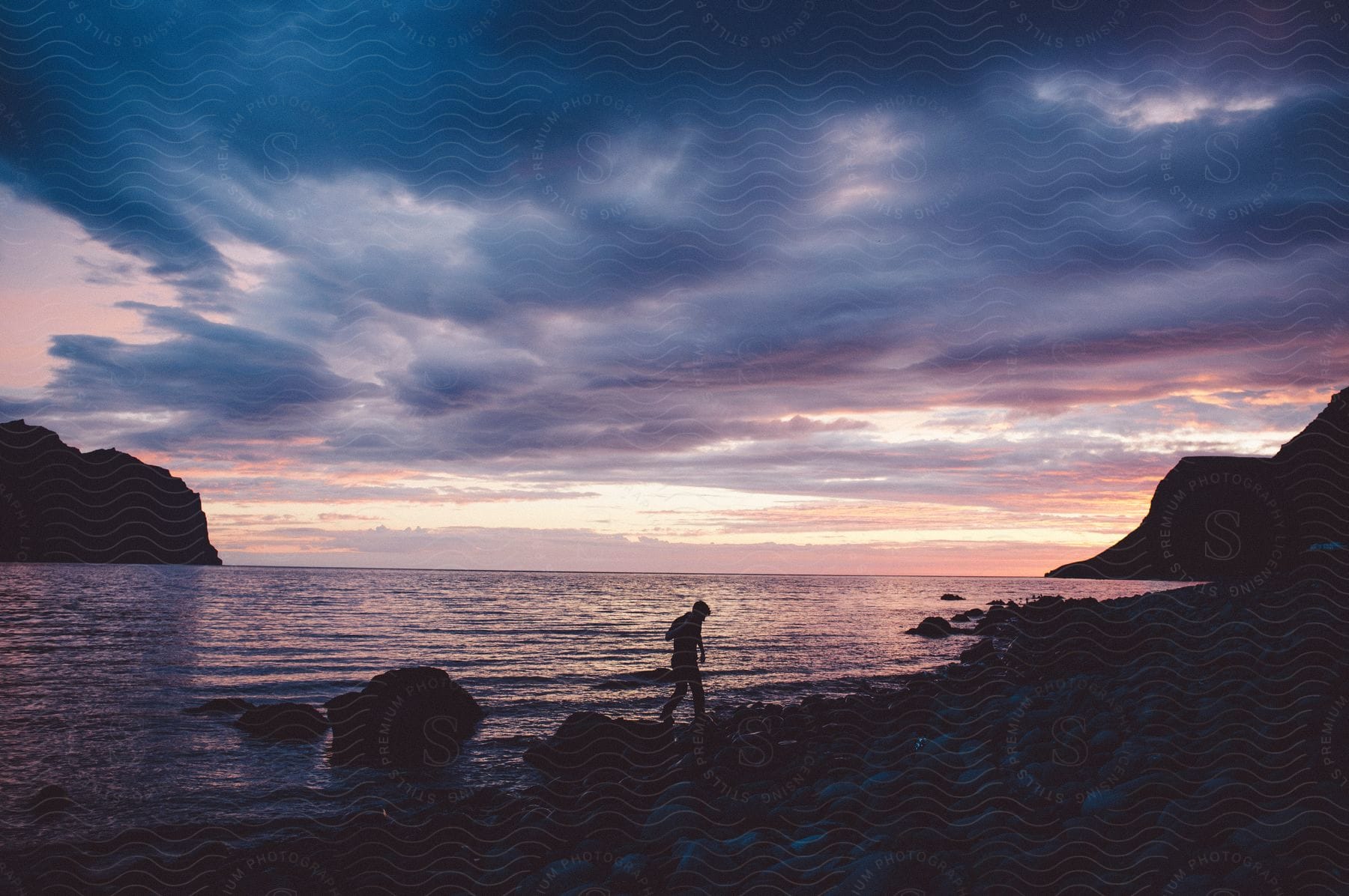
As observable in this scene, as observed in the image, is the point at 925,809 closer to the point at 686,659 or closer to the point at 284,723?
the point at 686,659

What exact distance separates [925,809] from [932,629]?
30.6 metres

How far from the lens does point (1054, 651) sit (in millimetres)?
16828

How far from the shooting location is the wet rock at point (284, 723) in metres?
13.3

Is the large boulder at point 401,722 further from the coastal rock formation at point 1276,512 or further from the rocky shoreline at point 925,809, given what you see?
the coastal rock formation at point 1276,512

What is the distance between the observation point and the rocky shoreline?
505 cm

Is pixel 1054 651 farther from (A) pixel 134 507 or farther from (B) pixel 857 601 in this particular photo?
(A) pixel 134 507

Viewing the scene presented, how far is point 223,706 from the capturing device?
1493cm

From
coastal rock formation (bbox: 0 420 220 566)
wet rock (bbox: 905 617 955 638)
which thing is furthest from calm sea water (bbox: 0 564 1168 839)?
coastal rock formation (bbox: 0 420 220 566)

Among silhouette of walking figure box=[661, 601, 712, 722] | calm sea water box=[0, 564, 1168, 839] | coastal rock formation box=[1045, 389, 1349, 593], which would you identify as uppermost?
coastal rock formation box=[1045, 389, 1349, 593]

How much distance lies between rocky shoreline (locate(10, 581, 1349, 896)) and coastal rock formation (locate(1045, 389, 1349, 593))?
91.1 inches

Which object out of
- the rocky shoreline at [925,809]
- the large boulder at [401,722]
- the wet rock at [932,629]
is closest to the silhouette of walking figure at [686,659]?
the rocky shoreline at [925,809]

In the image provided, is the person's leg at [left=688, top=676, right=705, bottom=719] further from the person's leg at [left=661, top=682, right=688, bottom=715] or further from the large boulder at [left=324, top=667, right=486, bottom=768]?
the large boulder at [left=324, top=667, right=486, bottom=768]

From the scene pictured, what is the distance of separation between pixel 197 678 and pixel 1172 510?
24.3 m

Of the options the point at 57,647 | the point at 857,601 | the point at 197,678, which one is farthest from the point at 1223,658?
the point at 857,601
